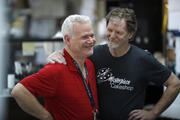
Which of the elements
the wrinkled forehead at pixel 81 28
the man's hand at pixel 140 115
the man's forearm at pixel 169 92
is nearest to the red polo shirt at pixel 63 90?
the wrinkled forehead at pixel 81 28

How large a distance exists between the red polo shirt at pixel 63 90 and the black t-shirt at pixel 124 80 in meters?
0.21

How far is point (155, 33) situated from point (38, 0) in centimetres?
201

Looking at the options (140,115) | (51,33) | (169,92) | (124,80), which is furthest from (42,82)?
(51,33)

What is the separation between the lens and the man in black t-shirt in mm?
1855

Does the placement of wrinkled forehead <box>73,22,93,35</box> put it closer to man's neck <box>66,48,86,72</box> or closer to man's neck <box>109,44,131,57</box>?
man's neck <box>66,48,86,72</box>

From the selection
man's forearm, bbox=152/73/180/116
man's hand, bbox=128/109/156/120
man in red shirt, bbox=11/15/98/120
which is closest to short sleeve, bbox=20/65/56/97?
man in red shirt, bbox=11/15/98/120

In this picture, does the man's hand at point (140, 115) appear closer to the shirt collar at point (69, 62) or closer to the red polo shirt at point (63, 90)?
the red polo shirt at point (63, 90)

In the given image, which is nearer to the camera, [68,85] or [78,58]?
[68,85]

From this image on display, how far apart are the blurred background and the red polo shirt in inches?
37.1

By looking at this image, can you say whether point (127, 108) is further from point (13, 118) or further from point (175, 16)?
point (175, 16)

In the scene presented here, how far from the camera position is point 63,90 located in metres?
1.62

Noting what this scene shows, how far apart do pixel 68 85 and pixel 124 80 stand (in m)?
0.42

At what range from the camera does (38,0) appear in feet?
12.4

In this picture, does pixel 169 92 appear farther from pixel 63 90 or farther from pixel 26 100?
pixel 26 100
